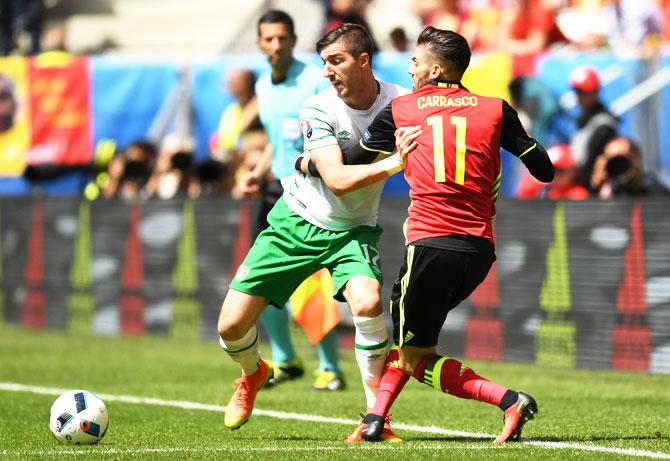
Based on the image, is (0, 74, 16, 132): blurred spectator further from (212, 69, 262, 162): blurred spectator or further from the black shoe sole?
the black shoe sole

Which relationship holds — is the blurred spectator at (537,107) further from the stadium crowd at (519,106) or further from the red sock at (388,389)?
the red sock at (388,389)

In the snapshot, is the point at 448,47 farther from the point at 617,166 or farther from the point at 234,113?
the point at 234,113

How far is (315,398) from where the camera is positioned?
10.8 m

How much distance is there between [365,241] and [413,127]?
1.10m

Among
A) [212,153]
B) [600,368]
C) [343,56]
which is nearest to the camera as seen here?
[343,56]

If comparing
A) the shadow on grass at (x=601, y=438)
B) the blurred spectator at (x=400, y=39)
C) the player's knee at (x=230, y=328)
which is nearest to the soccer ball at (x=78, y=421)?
the player's knee at (x=230, y=328)

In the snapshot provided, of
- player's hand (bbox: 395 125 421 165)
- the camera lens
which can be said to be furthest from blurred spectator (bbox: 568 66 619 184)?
player's hand (bbox: 395 125 421 165)

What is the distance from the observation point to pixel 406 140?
7531mm

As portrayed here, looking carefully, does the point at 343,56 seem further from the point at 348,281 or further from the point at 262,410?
the point at 262,410

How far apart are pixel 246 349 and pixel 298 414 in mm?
1262

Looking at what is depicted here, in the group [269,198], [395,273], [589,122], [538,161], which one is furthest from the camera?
[395,273]

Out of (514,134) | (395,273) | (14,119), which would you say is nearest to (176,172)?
(14,119)

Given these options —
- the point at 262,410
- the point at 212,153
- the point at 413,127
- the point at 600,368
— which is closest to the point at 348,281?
the point at 413,127

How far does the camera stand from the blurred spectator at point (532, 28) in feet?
55.7
